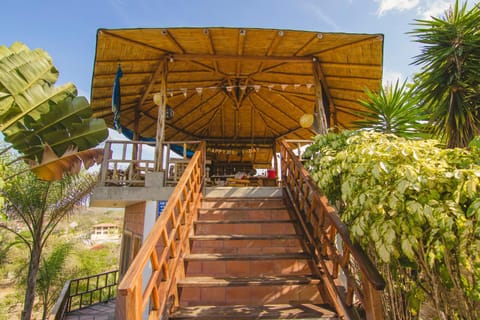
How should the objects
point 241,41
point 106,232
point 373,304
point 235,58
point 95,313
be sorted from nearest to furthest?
point 373,304 → point 241,41 → point 235,58 → point 95,313 → point 106,232

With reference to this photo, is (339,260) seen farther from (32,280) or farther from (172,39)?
(32,280)

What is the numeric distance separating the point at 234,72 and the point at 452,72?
467cm

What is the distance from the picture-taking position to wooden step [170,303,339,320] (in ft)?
7.95

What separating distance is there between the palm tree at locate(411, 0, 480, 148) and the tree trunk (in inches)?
419

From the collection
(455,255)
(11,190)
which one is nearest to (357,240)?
Result: (455,255)

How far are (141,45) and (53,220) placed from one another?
770 centimetres

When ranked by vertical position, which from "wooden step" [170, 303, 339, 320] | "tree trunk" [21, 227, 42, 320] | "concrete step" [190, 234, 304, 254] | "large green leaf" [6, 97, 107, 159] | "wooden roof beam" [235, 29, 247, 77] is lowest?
"tree trunk" [21, 227, 42, 320]

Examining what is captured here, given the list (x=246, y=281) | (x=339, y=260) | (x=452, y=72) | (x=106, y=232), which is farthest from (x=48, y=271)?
(x=106, y=232)

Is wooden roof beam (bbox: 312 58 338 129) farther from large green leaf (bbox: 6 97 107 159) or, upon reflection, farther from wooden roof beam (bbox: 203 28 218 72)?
large green leaf (bbox: 6 97 107 159)

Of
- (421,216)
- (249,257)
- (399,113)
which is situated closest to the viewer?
(421,216)

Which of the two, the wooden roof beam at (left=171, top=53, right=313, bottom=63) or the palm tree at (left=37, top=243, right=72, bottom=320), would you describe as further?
the palm tree at (left=37, top=243, right=72, bottom=320)

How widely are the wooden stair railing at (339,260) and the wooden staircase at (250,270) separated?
15 centimetres

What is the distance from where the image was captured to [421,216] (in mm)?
1712

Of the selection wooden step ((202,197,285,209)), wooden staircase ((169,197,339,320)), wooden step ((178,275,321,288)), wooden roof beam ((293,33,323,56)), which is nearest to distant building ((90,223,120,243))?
wooden step ((202,197,285,209))
